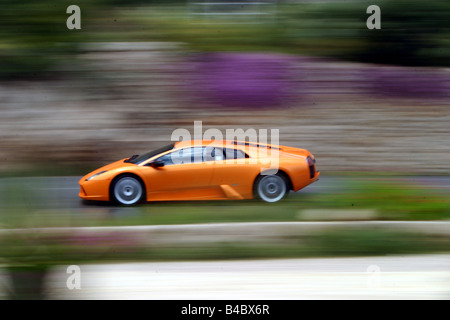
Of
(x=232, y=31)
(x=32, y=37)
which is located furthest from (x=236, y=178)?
(x=32, y=37)

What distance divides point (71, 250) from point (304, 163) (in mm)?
3690

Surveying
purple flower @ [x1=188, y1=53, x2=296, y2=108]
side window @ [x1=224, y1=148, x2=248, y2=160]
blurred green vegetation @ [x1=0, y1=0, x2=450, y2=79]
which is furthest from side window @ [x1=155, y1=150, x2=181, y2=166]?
blurred green vegetation @ [x1=0, y1=0, x2=450, y2=79]

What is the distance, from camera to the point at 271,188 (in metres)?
7.50

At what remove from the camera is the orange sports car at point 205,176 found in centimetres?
745

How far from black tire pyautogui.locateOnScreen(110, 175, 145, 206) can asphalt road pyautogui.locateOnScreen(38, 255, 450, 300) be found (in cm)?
220

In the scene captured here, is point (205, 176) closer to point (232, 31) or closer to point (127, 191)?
point (127, 191)

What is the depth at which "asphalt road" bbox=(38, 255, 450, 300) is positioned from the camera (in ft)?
15.8

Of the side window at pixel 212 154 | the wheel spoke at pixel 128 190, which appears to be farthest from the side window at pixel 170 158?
the wheel spoke at pixel 128 190

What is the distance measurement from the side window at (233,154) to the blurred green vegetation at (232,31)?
5685 mm

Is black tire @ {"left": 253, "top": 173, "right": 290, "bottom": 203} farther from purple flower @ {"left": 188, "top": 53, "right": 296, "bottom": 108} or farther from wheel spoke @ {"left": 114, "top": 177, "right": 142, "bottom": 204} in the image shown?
purple flower @ {"left": 188, "top": 53, "right": 296, "bottom": 108}

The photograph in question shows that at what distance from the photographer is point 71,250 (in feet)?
17.7

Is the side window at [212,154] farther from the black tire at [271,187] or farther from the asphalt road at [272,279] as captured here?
the asphalt road at [272,279]

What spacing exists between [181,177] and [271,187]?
1333mm

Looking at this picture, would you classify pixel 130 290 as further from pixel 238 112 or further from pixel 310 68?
pixel 310 68
